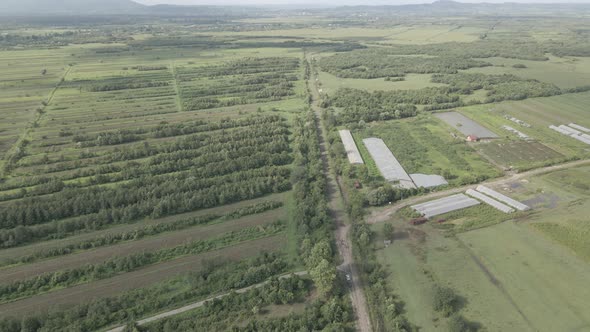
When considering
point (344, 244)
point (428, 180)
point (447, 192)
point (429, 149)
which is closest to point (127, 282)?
point (344, 244)

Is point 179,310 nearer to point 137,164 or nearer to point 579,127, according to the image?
point 137,164

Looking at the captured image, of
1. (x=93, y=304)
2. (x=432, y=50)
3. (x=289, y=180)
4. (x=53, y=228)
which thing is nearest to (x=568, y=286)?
(x=289, y=180)

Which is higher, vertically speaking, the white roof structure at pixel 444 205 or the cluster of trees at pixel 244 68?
the cluster of trees at pixel 244 68

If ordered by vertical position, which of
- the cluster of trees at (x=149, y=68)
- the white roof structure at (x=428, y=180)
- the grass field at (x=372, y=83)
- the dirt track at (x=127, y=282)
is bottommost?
the dirt track at (x=127, y=282)

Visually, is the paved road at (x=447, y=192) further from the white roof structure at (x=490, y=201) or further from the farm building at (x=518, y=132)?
the farm building at (x=518, y=132)

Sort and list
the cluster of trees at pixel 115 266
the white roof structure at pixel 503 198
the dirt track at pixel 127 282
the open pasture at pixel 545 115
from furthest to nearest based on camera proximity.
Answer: the open pasture at pixel 545 115 → the white roof structure at pixel 503 198 → the cluster of trees at pixel 115 266 → the dirt track at pixel 127 282

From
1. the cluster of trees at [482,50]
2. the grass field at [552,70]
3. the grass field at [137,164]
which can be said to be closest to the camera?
the grass field at [137,164]

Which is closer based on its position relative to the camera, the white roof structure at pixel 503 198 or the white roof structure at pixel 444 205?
the white roof structure at pixel 444 205

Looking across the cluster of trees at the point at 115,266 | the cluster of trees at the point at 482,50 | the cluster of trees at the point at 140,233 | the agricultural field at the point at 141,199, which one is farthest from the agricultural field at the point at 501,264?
the cluster of trees at the point at 482,50
